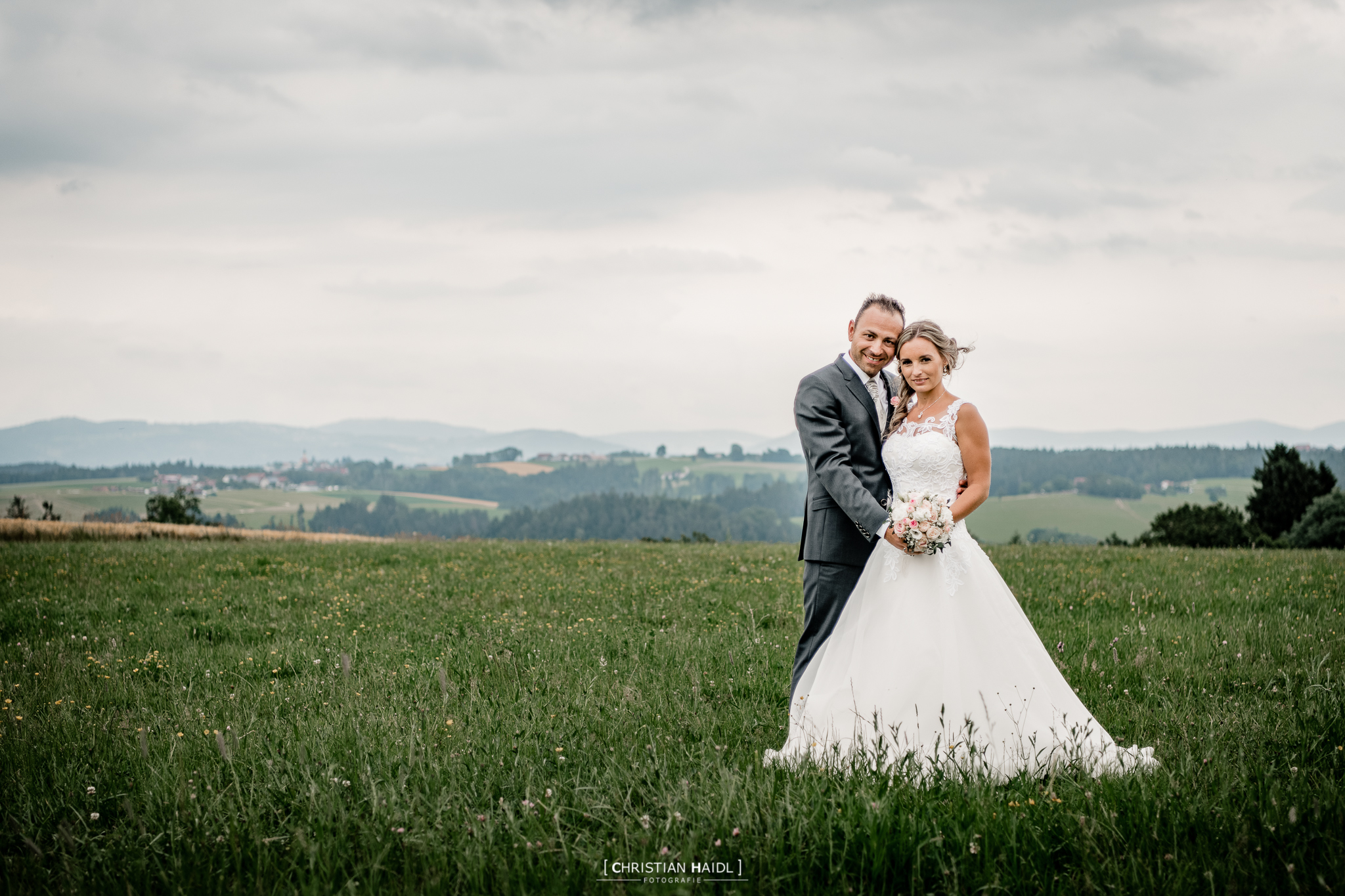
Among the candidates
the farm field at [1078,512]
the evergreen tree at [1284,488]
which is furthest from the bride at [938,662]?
the farm field at [1078,512]

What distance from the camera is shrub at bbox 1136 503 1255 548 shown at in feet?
112

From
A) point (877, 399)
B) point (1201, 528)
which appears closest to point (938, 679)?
point (877, 399)

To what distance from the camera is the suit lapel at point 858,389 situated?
586 centimetres

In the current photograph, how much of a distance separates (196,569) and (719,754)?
48.9 feet

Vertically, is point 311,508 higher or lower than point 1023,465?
lower

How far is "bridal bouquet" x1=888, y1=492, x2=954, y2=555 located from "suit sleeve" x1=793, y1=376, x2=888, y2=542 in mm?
141

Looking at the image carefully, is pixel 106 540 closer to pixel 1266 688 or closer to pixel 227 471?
pixel 1266 688

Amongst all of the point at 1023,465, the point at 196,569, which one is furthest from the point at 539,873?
the point at 1023,465

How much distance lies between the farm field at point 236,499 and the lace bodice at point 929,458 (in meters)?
120

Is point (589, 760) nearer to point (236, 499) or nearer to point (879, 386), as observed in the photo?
point (879, 386)

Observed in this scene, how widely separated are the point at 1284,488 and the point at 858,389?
53722 mm

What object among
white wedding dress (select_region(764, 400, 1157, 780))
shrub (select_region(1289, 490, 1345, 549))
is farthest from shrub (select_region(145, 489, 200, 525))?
shrub (select_region(1289, 490, 1345, 549))

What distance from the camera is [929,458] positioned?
5.70 m

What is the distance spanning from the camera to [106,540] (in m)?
25.7
